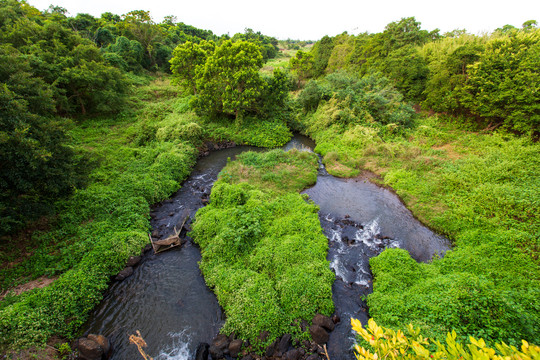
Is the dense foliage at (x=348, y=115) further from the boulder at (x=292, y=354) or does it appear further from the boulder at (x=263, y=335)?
the boulder at (x=292, y=354)

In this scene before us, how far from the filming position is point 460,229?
14953mm

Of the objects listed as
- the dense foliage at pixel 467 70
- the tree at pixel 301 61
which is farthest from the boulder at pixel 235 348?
the tree at pixel 301 61

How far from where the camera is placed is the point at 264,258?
1291cm

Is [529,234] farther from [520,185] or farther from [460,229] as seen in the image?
[520,185]

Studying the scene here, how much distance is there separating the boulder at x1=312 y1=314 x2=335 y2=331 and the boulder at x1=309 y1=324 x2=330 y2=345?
25 cm

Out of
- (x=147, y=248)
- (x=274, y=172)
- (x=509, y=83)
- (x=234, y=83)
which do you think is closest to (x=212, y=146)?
(x=234, y=83)

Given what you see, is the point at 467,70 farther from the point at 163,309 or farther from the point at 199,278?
the point at 163,309

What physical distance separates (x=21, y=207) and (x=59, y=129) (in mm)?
4877

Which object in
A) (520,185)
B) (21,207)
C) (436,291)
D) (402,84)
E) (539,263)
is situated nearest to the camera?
(436,291)

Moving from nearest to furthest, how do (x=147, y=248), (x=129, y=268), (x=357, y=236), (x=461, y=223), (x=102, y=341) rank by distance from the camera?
(x=102, y=341)
(x=129, y=268)
(x=147, y=248)
(x=461, y=223)
(x=357, y=236)

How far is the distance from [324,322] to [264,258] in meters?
4.45

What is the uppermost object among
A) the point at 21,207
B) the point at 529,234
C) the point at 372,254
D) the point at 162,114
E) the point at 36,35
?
the point at 36,35

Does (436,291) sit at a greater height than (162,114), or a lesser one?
lesser

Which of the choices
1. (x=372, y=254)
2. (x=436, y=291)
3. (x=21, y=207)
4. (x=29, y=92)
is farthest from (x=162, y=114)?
(x=436, y=291)
